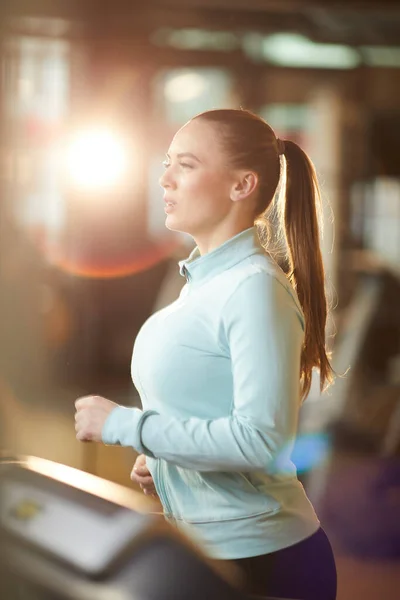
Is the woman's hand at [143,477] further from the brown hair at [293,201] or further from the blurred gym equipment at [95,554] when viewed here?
the brown hair at [293,201]

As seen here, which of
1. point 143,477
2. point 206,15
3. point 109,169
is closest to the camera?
point 143,477

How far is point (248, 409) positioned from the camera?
1.92ft

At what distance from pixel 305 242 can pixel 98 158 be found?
31 cm

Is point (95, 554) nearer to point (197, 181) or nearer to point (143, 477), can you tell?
point (143, 477)

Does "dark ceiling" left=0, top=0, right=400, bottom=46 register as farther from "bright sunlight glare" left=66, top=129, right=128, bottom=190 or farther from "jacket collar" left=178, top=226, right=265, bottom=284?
"jacket collar" left=178, top=226, right=265, bottom=284

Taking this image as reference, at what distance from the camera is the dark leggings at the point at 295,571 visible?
0.65 m

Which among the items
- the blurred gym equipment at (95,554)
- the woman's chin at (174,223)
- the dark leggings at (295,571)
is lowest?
the dark leggings at (295,571)

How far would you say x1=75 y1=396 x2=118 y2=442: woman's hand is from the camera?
0.61 m

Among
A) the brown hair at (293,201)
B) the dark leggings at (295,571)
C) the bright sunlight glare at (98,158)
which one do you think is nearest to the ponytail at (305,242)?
the brown hair at (293,201)

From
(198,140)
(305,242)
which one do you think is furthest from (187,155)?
(305,242)

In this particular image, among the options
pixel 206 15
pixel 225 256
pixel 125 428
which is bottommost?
pixel 125 428

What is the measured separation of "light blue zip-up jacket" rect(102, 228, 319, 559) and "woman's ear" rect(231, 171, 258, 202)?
1.2 inches

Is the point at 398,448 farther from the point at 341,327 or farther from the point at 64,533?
the point at 64,533

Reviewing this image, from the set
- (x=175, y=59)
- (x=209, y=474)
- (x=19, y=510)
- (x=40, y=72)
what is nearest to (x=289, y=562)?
(x=209, y=474)
